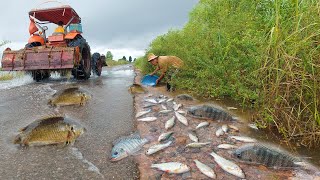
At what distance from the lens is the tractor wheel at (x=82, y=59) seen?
1080 centimetres

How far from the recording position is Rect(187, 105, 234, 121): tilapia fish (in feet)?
17.8

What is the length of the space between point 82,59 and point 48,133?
7195 mm

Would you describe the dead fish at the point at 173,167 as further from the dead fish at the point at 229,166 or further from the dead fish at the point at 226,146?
the dead fish at the point at 226,146

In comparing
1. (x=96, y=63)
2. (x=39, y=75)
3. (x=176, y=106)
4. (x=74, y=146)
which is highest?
(x=96, y=63)

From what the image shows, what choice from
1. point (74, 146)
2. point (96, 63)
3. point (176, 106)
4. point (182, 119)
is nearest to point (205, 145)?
point (182, 119)

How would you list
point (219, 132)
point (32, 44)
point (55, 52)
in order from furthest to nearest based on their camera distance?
point (32, 44)
point (55, 52)
point (219, 132)

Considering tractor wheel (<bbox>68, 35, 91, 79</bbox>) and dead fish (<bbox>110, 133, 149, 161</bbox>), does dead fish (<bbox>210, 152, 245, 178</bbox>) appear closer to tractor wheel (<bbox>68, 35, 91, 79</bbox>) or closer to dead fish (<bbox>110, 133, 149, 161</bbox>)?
dead fish (<bbox>110, 133, 149, 161</bbox>)

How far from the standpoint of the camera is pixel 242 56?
7.28 m

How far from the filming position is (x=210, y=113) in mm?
5480

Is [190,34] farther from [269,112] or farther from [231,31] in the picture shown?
[269,112]

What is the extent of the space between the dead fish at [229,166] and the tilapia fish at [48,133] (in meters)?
2.06

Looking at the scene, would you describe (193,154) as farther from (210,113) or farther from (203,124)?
(210,113)

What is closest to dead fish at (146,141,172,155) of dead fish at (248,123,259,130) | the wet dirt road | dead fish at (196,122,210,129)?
the wet dirt road

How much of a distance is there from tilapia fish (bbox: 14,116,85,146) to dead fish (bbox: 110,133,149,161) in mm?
687
